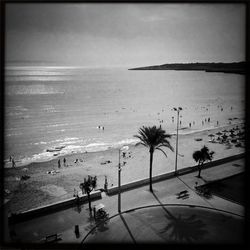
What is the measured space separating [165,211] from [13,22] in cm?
974

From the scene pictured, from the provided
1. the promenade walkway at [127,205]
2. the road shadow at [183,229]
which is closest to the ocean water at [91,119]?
the promenade walkway at [127,205]

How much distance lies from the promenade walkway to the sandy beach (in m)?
3.52

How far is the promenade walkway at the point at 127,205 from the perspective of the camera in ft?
37.2

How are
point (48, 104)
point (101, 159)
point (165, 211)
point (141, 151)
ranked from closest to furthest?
point (165, 211), point (101, 159), point (141, 151), point (48, 104)

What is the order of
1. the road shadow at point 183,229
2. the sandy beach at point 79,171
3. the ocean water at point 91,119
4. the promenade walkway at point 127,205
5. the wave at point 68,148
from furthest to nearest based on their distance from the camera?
the ocean water at point 91,119
the wave at point 68,148
the sandy beach at point 79,171
the promenade walkway at point 127,205
the road shadow at point 183,229

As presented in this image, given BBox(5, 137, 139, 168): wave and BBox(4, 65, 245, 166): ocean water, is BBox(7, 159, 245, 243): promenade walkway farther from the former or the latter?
Answer: BBox(5, 137, 139, 168): wave

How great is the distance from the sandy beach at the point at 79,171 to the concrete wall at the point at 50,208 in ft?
9.20

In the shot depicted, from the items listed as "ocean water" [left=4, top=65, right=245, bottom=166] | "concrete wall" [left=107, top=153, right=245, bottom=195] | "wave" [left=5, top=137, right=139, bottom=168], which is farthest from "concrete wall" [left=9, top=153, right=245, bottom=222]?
"wave" [left=5, top=137, right=139, bottom=168]

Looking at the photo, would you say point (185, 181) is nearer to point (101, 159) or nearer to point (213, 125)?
point (101, 159)

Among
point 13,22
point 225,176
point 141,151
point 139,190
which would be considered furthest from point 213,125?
point 13,22

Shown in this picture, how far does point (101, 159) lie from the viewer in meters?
24.3

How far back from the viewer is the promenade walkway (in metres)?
11.4

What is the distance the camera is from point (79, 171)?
21.2 m

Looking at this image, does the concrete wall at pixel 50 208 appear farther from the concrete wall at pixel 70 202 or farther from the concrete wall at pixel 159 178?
the concrete wall at pixel 159 178
